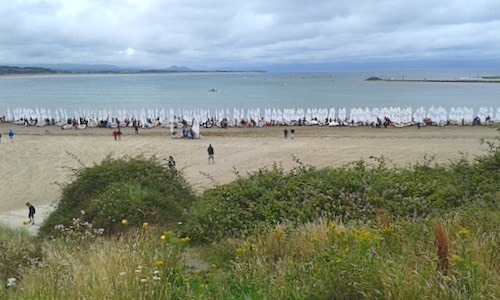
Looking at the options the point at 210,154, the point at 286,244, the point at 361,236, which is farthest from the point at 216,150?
the point at 361,236

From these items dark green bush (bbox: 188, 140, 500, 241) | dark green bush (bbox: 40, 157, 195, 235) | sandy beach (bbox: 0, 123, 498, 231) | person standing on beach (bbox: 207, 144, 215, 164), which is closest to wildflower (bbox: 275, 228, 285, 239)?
dark green bush (bbox: 188, 140, 500, 241)

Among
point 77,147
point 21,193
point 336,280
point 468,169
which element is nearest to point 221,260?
point 336,280

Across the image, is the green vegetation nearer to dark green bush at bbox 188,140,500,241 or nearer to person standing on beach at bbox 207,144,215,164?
dark green bush at bbox 188,140,500,241

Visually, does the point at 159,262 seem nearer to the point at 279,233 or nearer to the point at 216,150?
the point at 279,233

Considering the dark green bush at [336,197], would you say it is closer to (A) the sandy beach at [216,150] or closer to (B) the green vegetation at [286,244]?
(B) the green vegetation at [286,244]

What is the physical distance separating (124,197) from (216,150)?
2013 cm

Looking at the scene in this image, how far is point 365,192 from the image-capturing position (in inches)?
347

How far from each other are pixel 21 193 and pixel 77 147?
11340 mm

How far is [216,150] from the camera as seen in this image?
2975cm

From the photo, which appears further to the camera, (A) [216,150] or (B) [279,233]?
(A) [216,150]

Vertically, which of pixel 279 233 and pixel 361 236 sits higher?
pixel 361 236

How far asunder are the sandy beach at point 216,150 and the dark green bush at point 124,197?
556 cm

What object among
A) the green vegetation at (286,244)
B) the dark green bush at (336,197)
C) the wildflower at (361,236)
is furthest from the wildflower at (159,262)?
the dark green bush at (336,197)

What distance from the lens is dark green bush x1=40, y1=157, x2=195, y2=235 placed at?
934 centimetres
